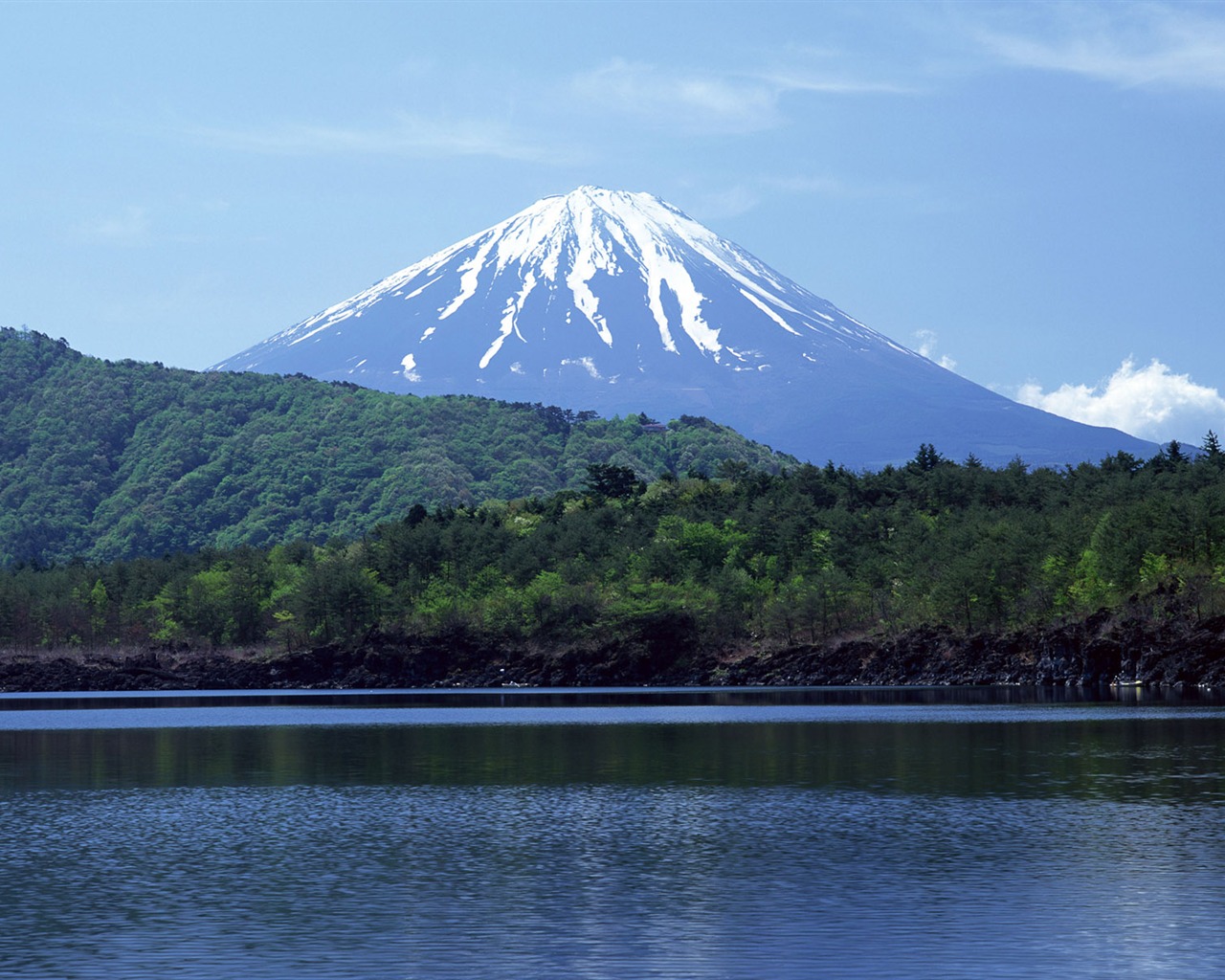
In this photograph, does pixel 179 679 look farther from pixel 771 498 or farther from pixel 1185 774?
pixel 1185 774

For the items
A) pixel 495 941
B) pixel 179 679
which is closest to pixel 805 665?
pixel 179 679


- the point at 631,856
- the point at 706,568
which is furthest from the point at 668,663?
the point at 631,856

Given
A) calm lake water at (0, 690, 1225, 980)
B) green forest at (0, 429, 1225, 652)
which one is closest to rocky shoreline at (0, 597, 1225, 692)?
green forest at (0, 429, 1225, 652)

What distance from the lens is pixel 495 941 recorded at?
25.0 metres

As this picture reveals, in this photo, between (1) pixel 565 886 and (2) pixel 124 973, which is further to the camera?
(1) pixel 565 886

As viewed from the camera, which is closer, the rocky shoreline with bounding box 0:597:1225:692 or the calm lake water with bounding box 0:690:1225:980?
the calm lake water with bounding box 0:690:1225:980

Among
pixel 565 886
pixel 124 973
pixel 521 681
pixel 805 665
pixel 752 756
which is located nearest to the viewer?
pixel 124 973

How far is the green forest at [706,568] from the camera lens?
405 feet

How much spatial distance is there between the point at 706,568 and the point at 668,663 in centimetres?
1670

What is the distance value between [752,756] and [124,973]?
124ft

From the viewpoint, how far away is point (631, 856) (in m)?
34.1

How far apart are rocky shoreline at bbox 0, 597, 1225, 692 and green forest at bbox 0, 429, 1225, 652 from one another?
5.13ft

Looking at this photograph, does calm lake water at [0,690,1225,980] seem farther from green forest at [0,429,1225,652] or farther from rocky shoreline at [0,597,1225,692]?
green forest at [0,429,1225,652]

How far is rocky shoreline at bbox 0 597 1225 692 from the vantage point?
10825 cm
